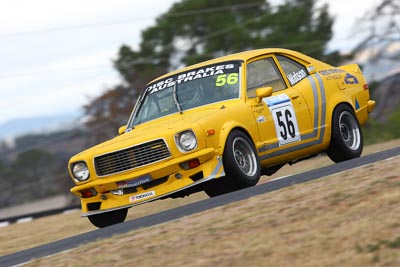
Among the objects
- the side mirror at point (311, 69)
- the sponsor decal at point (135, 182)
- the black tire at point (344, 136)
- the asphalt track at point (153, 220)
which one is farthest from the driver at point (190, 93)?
the black tire at point (344, 136)

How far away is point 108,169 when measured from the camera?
9797 millimetres

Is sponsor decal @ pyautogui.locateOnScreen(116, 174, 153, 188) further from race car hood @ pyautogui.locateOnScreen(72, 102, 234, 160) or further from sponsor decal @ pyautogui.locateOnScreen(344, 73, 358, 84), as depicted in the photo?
sponsor decal @ pyautogui.locateOnScreen(344, 73, 358, 84)

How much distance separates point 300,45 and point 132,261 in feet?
139

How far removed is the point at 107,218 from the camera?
10.3 m

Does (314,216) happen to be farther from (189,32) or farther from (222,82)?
(189,32)

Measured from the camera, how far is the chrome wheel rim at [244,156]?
32.2 ft

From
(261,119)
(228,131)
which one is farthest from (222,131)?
(261,119)

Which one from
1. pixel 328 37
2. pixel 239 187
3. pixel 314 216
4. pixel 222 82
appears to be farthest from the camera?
pixel 328 37

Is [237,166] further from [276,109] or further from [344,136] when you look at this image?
[344,136]

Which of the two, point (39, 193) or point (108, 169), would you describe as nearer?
point (108, 169)

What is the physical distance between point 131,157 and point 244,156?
1.21 metres

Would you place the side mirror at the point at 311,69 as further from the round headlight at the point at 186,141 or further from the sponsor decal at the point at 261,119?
the round headlight at the point at 186,141

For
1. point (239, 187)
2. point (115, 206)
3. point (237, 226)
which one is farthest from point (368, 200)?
point (115, 206)

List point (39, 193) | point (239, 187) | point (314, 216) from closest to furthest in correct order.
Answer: point (314, 216), point (239, 187), point (39, 193)
